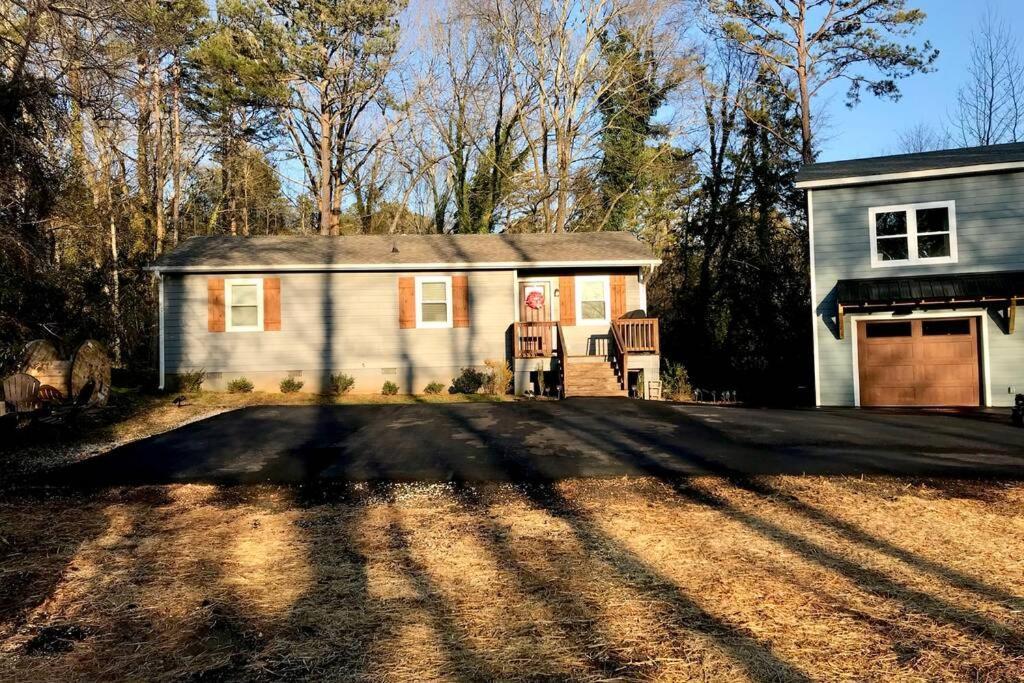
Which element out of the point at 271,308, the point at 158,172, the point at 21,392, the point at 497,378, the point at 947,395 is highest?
the point at 158,172

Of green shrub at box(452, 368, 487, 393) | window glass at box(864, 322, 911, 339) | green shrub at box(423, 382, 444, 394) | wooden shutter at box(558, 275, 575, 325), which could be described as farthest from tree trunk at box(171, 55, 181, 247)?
window glass at box(864, 322, 911, 339)

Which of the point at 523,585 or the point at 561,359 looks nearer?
the point at 523,585

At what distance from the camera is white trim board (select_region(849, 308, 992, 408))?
14.7 metres

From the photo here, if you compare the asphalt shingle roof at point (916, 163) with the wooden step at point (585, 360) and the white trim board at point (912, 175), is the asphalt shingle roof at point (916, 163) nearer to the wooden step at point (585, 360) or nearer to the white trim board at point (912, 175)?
the white trim board at point (912, 175)

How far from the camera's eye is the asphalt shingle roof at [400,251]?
1767 cm

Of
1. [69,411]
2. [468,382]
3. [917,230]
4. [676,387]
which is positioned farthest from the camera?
[676,387]

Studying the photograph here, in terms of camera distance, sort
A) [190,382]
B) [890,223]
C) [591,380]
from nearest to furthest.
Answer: [591,380]
[890,223]
[190,382]

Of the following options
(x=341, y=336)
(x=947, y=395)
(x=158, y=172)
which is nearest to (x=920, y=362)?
(x=947, y=395)

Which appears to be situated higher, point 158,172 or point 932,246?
point 158,172

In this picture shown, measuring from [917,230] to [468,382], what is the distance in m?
10.8

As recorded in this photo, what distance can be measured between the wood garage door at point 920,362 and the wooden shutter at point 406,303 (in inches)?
411

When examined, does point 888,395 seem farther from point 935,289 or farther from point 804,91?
point 804,91

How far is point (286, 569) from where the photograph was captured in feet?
15.7

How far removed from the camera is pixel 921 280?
591 inches
